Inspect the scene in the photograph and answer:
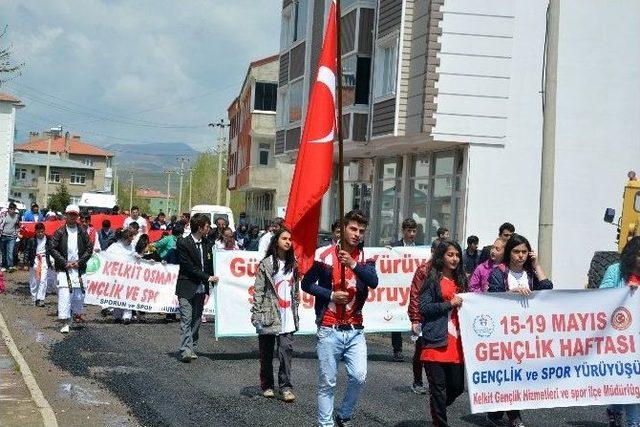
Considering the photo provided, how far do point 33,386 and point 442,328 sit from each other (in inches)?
182

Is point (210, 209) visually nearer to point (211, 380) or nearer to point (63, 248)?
point (63, 248)

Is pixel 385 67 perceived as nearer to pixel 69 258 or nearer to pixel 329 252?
pixel 69 258

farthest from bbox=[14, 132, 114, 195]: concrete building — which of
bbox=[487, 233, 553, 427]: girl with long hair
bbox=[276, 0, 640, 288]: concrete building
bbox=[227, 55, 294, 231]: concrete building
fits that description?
bbox=[487, 233, 553, 427]: girl with long hair

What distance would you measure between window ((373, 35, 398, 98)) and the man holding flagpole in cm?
2152

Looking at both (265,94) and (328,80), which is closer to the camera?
(328,80)

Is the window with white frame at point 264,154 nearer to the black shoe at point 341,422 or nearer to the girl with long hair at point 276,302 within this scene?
the girl with long hair at point 276,302

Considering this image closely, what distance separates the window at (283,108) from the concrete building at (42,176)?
114359 mm

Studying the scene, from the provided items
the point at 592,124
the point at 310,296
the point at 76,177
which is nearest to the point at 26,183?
the point at 76,177

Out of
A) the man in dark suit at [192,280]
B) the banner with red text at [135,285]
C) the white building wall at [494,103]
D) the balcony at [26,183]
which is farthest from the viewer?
the balcony at [26,183]

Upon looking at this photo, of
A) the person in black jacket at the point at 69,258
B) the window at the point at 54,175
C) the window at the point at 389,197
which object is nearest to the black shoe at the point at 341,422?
the person in black jacket at the point at 69,258

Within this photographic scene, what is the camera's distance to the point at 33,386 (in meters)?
11.7

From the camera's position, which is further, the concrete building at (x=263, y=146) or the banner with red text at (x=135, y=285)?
the concrete building at (x=263, y=146)

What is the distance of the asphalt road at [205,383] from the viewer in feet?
35.6

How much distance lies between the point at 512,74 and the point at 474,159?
7.59 ft
